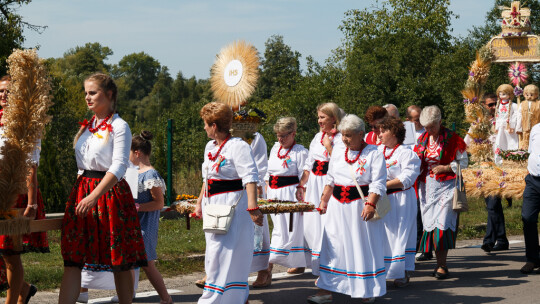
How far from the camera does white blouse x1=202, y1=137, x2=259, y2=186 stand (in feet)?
20.6

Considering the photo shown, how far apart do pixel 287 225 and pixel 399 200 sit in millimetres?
1444

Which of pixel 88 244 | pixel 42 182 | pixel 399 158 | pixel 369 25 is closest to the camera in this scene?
pixel 88 244

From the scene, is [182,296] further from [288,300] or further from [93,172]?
[93,172]

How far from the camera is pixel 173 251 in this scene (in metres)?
9.85

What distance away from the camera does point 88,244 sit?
18.1 feet

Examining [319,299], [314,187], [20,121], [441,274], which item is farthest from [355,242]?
[20,121]

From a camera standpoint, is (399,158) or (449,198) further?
(449,198)

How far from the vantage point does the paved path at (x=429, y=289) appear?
773 cm

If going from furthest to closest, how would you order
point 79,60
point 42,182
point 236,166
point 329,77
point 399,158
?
point 79,60, point 329,77, point 42,182, point 399,158, point 236,166

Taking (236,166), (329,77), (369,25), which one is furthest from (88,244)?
(369,25)

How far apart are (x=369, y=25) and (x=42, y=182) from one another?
4080 cm

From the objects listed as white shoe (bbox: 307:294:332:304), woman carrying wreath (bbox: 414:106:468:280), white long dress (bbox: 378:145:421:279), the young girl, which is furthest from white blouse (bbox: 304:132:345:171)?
the young girl

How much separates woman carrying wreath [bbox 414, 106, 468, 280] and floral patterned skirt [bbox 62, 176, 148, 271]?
4690mm

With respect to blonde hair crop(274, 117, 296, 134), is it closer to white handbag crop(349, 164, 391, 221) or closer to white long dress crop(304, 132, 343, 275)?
white long dress crop(304, 132, 343, 275)
